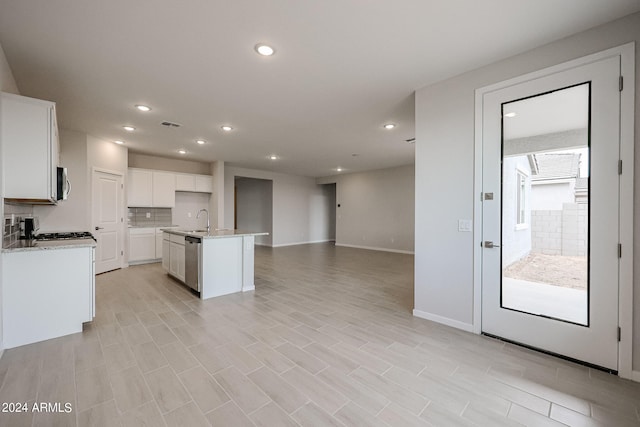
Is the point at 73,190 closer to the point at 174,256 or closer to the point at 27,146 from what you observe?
the point at 174,256

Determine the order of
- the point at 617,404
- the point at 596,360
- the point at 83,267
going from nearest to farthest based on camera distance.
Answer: the point at 617,404 < the point at 596,360 < the point at 83,267

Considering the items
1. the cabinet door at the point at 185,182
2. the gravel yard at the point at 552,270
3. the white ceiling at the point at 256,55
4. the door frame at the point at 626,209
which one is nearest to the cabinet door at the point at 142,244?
the cabinet door at the point at 185,182

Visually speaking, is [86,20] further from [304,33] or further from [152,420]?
[152,420]

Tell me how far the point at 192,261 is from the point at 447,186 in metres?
3.69

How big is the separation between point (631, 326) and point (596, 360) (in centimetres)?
38

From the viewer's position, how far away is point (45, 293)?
262 cm

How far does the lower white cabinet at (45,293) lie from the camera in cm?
246

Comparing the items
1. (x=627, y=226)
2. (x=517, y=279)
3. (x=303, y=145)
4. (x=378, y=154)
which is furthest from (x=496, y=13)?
(x=378, y=154)

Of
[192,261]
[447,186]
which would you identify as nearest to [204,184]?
[192,261]

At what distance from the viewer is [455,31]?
2.18m

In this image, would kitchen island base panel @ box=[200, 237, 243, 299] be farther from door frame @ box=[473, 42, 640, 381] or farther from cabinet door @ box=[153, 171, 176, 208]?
door frame @ box=[473, 42, 640, 381]

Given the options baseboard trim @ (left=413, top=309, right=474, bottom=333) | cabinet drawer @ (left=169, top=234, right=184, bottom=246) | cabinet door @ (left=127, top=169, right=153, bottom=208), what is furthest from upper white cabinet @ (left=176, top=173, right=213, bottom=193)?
baseboard trim @ (left=413, top=309, right=474, bottom=333)

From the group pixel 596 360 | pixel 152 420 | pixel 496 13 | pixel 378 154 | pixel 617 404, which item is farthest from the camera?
pixel 378 154

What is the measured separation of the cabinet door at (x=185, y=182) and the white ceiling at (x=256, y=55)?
8.84 feet
